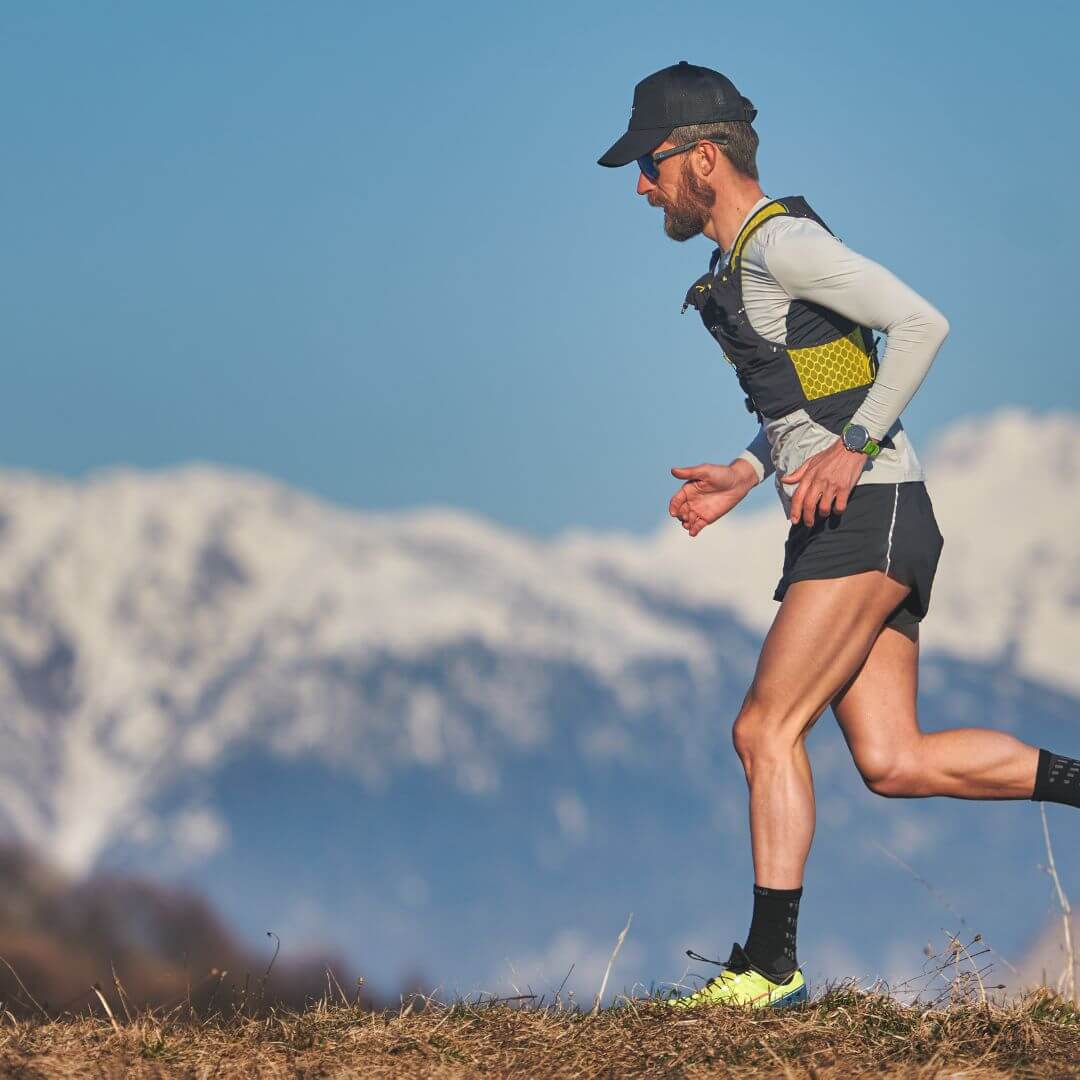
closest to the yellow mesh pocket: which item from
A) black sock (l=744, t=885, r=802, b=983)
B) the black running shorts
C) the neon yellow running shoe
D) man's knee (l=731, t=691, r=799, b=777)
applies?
the black running shorts

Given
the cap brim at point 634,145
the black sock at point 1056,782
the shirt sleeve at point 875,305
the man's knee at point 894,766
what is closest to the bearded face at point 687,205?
the cap brim at point 634,145

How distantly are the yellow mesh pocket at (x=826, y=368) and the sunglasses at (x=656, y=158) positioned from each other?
2.25 ft

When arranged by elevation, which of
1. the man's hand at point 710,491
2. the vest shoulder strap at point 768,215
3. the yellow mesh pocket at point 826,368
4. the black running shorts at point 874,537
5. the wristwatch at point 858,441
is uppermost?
the vest shoulder strap at point 768,215

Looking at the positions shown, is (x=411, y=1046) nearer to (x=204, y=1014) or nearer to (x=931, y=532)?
(x=204, y=1014)

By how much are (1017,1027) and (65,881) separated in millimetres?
48496

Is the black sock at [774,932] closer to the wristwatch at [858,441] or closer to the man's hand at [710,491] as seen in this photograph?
the man's hand at [710,491]

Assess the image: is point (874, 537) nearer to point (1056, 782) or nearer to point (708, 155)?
point (1056, 782)

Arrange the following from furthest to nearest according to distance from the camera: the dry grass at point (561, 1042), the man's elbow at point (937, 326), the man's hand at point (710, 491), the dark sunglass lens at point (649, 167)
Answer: the man's hand at point (710, 491), the dark sunglass lens at point (649, 167), the man's elbow at point (937, 326), the dry grass at point (561, 1042)

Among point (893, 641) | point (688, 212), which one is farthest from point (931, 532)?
point (688, 212)

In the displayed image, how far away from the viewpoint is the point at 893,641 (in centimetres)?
507

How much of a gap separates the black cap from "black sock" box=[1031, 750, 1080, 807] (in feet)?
7.24

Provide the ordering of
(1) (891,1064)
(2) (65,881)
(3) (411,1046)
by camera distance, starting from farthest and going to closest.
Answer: (2) (65,881) → (3) (411,1046) → (1) (891,1064)

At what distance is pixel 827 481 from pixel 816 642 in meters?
0.49

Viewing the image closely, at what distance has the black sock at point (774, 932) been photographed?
15.9 feet
